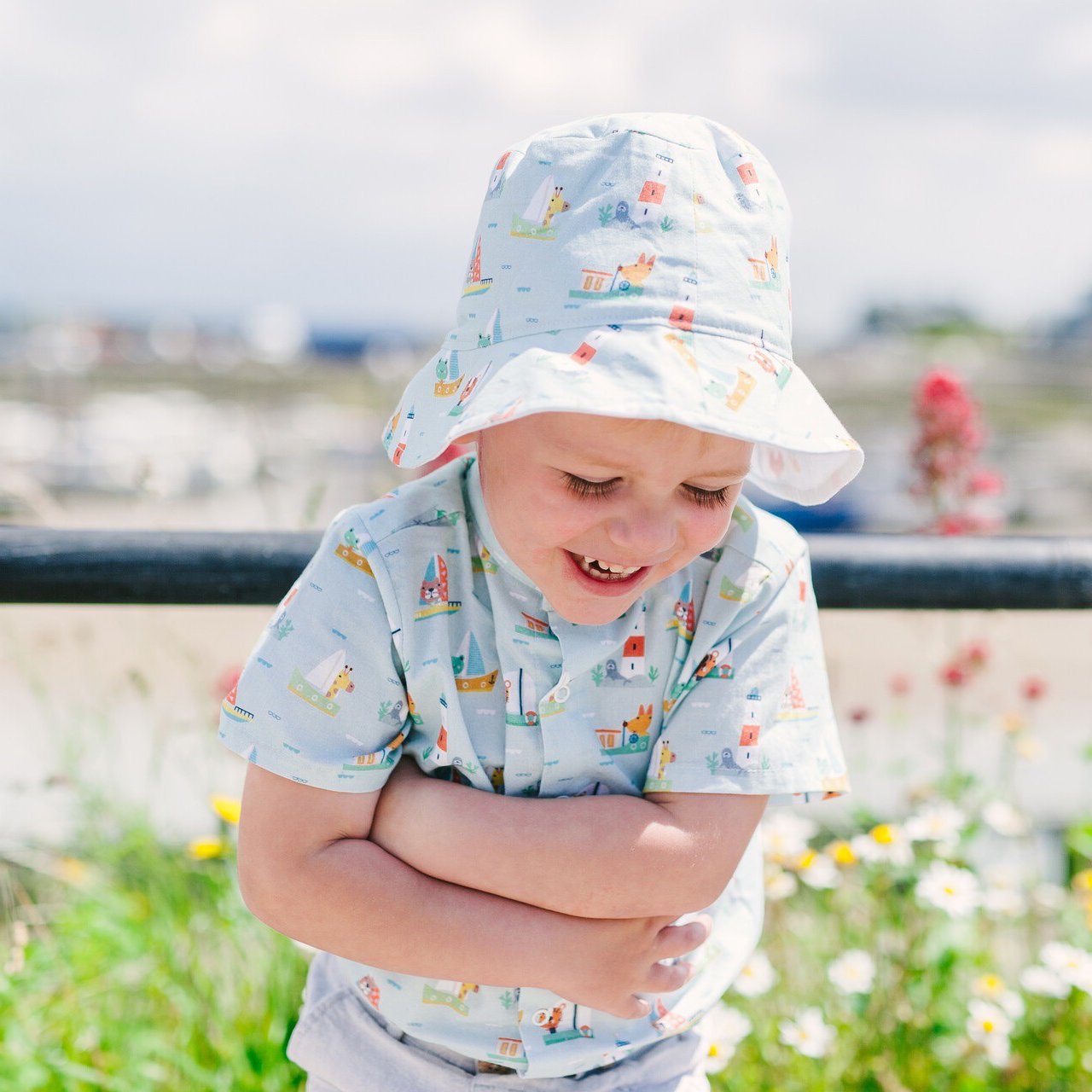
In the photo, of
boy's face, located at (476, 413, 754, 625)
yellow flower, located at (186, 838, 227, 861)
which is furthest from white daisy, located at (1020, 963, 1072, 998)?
yellow flower, located at (186, 838, 227, 861)

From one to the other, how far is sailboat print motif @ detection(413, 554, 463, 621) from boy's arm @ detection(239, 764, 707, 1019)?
0.20 m

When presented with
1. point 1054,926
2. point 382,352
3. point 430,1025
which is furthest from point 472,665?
point 382,352

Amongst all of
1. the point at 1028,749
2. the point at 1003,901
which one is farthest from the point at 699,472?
the point at 1028,749

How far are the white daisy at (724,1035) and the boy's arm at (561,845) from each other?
68 cm

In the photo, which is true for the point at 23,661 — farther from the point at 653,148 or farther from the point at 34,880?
the point at 653,148

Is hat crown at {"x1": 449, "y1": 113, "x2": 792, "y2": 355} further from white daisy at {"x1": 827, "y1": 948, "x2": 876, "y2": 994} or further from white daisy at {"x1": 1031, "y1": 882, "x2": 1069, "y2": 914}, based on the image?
white daisy at {"x1": 1031, "y1": 882, "x2": 1069, "y2": 914}

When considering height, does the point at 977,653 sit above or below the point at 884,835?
above

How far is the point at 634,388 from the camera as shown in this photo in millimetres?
1036

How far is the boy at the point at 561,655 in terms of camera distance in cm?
109

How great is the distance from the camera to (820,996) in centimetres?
225

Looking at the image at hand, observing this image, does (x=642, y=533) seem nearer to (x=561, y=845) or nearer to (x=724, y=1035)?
(x=561, y=845)

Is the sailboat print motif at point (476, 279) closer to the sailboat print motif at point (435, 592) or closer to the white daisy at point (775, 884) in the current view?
the sailboat print motif at point (435, 592)

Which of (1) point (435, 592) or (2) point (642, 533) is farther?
(1) point (435, 592)

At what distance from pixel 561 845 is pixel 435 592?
295 mm
